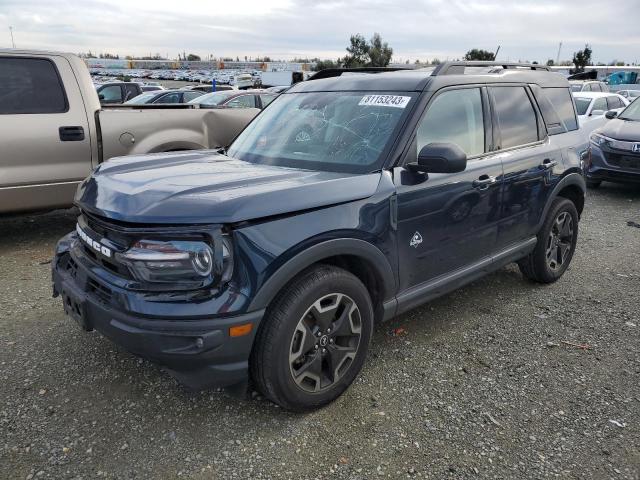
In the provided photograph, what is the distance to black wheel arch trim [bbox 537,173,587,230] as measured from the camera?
14.0ft

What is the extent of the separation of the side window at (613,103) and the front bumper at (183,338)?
1367 cm

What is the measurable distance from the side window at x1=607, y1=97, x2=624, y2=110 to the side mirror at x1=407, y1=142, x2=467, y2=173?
12378 mm

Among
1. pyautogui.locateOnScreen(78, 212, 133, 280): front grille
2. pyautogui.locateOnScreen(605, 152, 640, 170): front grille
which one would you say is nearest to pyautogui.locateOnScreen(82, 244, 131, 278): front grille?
pyautogui.locateOnScreen(78, 212, 133, 280): front grille

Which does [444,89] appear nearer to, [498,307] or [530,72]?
[530,72]

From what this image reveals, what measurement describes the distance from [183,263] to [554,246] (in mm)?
3580

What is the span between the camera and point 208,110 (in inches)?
246

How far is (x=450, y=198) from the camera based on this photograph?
128 inches

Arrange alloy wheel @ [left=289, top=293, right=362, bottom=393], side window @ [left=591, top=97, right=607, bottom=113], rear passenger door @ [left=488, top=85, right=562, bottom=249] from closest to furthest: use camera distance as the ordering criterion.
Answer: alloy wheel @ [left=289, top=293, right=362, bottom=393], rear passenger door @ [left=488, top=85, right=562, bottom=249], side window @ [left=591, top=97, right=607, bottom=113]

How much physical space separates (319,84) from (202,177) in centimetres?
144

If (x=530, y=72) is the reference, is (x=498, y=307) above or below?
below

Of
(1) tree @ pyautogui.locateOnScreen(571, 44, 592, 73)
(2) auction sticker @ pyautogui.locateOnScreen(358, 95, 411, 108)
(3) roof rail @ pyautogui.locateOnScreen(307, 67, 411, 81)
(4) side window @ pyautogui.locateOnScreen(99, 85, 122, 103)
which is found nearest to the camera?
(2) auction sticker @ pyautogui.locateOnScreen(358, 95, 411, 108)

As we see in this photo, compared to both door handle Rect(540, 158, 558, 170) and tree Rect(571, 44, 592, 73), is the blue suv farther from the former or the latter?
tree Rect(571, 44, 592, 73)

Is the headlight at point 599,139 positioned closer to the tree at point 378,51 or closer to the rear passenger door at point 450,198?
the rear passenger door at point 450,198

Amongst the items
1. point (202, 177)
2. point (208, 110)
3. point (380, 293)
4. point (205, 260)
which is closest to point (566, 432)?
point (380, 293)
